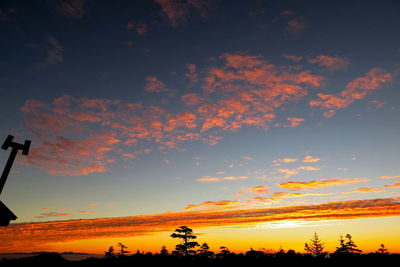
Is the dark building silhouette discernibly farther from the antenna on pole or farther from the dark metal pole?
the dark metal pole

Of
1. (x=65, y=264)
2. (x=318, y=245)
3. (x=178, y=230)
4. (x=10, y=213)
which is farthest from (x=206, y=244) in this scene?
(x=318, y=245)

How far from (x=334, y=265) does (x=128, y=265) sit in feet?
48.3

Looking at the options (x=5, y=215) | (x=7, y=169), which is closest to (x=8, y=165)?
(x=7, y=169)

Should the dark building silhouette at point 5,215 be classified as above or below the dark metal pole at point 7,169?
below

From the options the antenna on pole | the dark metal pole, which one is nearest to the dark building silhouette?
the antenna on pole

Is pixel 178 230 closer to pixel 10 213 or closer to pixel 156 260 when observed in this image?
pixel 156 260

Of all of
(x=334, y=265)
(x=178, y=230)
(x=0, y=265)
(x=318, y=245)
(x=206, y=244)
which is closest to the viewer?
(x=0, y=265)

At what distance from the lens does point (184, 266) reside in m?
17.4

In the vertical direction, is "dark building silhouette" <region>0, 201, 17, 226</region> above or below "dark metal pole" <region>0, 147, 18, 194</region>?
below

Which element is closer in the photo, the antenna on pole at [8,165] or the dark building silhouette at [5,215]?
the antenna on pole at [8,165]

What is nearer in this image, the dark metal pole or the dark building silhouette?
the dark metal pole

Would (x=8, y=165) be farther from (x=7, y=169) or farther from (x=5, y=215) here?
(x=5, y=215)

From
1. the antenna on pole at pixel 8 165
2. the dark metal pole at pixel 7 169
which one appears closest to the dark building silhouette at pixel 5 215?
the antenna on pole at pixel 8 165

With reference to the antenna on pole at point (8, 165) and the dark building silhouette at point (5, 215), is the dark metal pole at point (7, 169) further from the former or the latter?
the dark building silhouette at point (5, 215)
